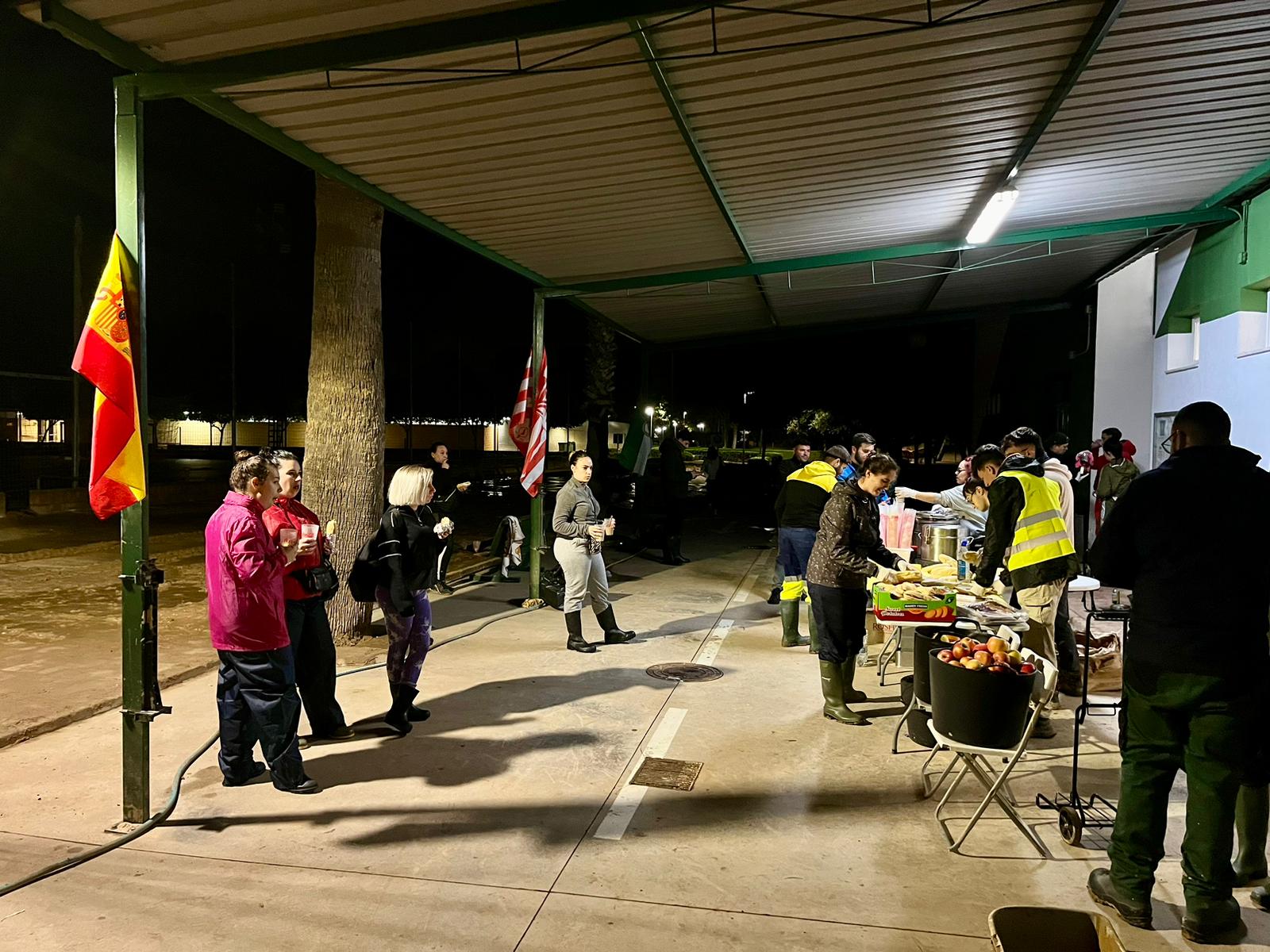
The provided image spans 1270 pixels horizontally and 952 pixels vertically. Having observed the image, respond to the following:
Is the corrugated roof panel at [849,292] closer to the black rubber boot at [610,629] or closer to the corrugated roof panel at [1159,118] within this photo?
the corrugated roof panel at [1159,118]

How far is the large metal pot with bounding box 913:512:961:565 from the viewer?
8.02 m

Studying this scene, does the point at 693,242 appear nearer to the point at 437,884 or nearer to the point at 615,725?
the point at 615,725

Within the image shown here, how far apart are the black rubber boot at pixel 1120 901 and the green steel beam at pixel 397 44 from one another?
176 inches

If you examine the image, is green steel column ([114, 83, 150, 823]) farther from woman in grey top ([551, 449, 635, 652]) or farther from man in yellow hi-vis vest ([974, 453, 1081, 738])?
man in yellow hi-vis vest ([974, 453, 1081, 738])

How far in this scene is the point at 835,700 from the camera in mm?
6012

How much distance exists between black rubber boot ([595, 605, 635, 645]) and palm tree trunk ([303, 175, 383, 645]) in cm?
236

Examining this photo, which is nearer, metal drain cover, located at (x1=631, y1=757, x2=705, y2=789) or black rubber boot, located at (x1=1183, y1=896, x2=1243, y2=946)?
black rubber boot, located at (x1=1183, y1=896, x2=1243, y2=946)

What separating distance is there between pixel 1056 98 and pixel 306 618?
6721 millimetres

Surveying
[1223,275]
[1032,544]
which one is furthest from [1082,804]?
[1223,275]

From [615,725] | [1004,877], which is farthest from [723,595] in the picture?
[1004,877]

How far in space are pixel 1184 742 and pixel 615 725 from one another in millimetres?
3479

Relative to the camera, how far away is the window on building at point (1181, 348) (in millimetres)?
10922

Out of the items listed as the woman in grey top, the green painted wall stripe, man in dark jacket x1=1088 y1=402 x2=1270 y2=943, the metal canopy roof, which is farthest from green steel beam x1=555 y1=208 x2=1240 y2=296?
man in dark jacket x1=1088 y1=402 x2=1270 y2=943

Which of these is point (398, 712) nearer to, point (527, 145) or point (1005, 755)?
point (1005, 755)
